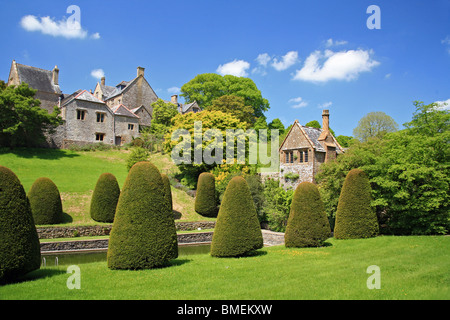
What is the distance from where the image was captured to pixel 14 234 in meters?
8.72

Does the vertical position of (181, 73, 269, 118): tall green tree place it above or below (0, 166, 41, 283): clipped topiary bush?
above

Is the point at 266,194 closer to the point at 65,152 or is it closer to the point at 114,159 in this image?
the point at 114,159

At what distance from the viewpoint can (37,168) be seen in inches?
1312

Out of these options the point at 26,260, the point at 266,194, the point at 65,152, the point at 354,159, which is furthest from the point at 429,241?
the point at 65,152

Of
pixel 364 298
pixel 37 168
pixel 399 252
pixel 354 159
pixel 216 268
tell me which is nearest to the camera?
pixel 364 298

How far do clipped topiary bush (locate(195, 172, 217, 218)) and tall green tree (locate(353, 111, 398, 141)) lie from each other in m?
24.9

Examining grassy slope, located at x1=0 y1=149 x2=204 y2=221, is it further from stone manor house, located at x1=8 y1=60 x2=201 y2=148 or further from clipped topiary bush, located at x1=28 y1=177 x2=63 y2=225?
stone manor house, located at x1=8 y1=60 x2=201 y2=148

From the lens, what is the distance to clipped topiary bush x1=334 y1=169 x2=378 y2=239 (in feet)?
59.0

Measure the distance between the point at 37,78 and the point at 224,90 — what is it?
102 feet

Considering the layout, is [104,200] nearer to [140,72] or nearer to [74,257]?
[74,257]

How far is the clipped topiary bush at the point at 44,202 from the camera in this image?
22672mm

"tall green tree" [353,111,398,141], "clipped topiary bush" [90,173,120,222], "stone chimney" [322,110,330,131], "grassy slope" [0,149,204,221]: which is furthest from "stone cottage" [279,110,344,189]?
"tall green tree" [353,111,398,141]

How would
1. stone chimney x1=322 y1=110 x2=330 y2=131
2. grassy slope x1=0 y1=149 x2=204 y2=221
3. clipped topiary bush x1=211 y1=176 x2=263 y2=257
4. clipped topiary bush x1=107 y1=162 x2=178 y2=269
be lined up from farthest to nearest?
1. stone chimney x1=322 y1=110 x2=330 y2=131
2. grassy slope x1=0 y1=149 x2=204 y2=221
3. clipped topiary bush x1=211 y1=176 x2=263 y2=257
4. clipped topiary bush x1=107 y1=162 x2=178 y2=269
